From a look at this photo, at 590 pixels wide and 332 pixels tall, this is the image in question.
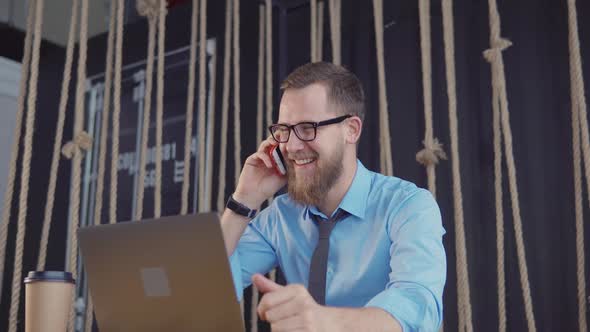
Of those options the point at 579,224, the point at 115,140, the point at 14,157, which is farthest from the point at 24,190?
the point at 579,224

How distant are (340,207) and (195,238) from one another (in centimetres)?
68

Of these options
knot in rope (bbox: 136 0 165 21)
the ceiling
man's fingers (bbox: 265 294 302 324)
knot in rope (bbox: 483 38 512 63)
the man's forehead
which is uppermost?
the ceiling

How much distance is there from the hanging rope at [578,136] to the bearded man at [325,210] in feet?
1.46

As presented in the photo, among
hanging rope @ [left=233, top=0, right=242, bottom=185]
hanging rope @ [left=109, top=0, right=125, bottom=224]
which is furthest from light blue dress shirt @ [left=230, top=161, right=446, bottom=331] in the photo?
hanging rope @ [left=233, top=0, right=242, bottom=185]

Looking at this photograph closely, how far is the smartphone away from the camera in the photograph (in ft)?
5.48

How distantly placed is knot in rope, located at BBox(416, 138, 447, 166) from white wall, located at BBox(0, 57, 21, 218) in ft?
7.11

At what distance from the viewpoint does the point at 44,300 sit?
1018mm

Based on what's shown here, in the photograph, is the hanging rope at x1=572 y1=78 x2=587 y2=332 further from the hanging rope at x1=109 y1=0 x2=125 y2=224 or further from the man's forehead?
the hanging rope at x1=109 y1=0 x2=125 y2=224

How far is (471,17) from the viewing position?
1982 mm

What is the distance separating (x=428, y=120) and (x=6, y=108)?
2261 mm

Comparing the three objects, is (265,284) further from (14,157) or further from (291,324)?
(14,157)

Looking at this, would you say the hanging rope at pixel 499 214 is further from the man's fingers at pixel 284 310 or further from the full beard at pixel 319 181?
the man's fingers at pixel 284 310

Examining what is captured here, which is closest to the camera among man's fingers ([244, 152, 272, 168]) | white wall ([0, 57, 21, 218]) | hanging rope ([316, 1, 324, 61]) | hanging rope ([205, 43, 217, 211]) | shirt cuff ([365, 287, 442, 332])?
shirt cuff ([365, 287, 442, 332])

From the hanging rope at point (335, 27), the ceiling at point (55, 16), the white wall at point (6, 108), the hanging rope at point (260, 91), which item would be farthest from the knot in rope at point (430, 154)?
the white wall at point (6, 108)
